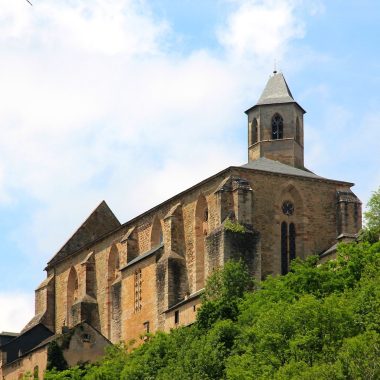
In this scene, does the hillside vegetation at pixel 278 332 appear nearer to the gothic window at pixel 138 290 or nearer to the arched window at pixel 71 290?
the gothic window at pixel 138 290

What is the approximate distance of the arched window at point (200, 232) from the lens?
7988 cm

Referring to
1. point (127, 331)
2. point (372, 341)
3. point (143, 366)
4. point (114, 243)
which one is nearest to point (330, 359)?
point (372, 341)

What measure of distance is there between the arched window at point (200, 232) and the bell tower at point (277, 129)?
5488 mm

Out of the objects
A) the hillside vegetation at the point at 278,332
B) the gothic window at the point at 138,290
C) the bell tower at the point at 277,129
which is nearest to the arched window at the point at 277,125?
the bell tower at the point at 277,129

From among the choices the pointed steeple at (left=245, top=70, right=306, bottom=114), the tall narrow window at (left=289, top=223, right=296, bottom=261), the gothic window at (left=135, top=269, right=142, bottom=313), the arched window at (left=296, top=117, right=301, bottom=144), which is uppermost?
the pointed steeple at (left=245, top=70, right=306, bottom=114)

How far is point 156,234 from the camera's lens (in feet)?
281

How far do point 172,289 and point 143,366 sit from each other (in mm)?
10389

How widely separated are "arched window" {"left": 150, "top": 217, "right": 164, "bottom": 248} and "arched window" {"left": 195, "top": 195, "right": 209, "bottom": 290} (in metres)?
5.32

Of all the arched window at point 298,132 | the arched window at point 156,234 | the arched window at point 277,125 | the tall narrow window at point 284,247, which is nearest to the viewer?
the tall narrow window at point 284,247

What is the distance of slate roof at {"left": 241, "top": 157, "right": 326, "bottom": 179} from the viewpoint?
80000mm

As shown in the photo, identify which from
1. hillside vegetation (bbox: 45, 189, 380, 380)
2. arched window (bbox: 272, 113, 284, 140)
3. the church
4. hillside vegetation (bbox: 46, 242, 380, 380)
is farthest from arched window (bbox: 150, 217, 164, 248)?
arched window (bbox: 272, 113, 284, 140)

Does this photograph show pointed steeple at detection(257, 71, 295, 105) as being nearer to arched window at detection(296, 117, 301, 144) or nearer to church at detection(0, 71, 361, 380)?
church at detection(0, 71, 361, 380)

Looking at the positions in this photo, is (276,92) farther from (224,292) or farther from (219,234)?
(224,292)

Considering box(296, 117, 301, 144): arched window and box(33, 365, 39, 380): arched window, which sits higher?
box(296, 117, 301, 144): arched window
